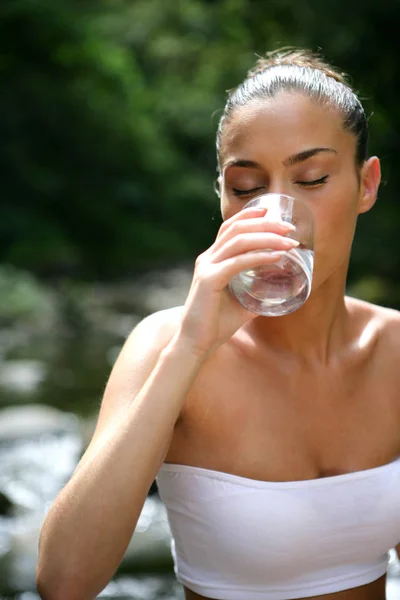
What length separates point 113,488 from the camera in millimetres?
1771

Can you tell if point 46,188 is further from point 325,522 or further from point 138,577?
point 325,522

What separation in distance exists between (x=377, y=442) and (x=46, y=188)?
20985 millimetres

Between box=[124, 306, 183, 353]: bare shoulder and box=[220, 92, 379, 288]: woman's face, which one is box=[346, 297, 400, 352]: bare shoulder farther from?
box=[124, 306, 183, 353]: bare shoulder

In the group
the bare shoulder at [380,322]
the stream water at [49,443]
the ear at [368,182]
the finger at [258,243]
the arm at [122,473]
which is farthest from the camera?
the stream water at [49,443]

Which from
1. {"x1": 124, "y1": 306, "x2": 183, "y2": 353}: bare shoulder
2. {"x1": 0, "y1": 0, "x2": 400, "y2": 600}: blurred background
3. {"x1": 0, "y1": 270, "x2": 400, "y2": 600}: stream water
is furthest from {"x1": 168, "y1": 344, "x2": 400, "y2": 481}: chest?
{"x1": 0, "y1": 0, "x2": 400, "y2": 600}: blurred background

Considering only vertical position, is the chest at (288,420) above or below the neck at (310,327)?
below

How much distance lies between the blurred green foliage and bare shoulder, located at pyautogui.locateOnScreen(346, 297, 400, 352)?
13.2 m

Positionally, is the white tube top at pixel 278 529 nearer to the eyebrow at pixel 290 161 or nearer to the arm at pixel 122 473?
the arm at pixel 122 473

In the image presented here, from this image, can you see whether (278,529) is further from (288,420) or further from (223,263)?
(223,263)

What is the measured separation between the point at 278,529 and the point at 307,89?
1080mm

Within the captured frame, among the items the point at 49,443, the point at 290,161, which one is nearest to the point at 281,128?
the point at 290,161

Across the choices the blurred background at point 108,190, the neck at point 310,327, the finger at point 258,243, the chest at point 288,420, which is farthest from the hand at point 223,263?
the blurred background at point 108,190

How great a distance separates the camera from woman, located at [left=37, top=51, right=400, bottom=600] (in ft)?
5.82

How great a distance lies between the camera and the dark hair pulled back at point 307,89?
6.84 ft
